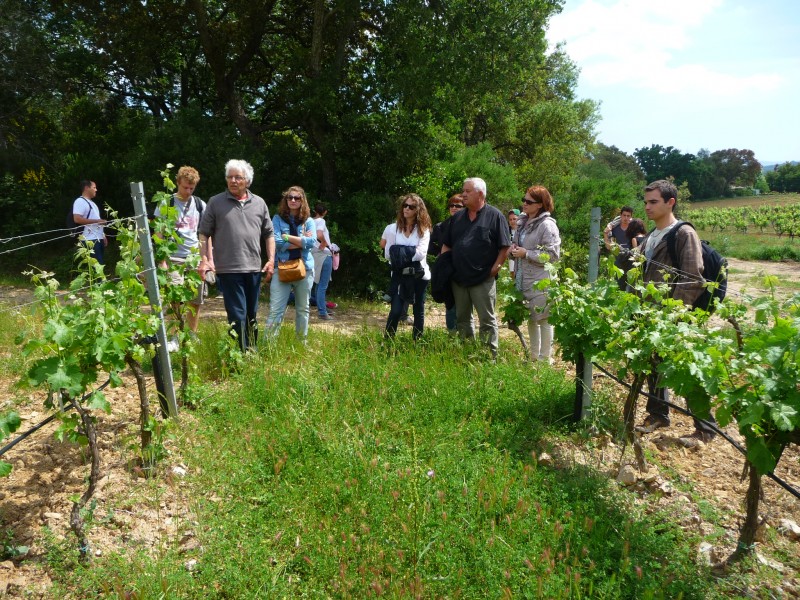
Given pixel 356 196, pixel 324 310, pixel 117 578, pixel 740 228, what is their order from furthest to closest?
pixel 740 228 < pixel 356 196 < pixel 324 310 < pixel 117 578

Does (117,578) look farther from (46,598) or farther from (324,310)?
(324,310)

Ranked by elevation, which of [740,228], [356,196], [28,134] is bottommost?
[740,228]

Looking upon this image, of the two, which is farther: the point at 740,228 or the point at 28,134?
Answer: the point at 740,228

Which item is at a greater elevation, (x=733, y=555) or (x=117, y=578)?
(x=117, y=578)

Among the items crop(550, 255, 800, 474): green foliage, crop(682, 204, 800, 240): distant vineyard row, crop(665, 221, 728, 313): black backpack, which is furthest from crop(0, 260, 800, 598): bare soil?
crop(682, 204, 800, 240): distant vineyard row

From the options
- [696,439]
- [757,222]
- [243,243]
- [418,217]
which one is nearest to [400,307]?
[418,217]

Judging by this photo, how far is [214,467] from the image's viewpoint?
3725 millimetres

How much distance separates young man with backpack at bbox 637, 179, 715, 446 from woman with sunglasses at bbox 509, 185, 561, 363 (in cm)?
114

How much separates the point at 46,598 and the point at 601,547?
2704 mm

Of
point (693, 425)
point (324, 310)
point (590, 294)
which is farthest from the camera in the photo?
point (324, 310)

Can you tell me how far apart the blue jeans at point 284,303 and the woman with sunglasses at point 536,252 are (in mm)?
2189

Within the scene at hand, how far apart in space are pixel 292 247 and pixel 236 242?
94 cm

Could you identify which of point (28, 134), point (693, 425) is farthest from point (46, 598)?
point (28, 134)

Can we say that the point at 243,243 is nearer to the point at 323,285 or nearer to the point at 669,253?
the point at 669,253
